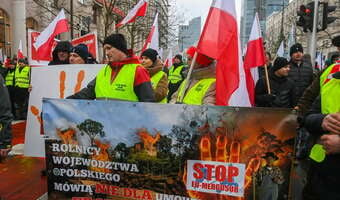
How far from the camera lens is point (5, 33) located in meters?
25.9

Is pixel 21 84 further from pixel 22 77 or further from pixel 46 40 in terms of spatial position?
pixel 46 40

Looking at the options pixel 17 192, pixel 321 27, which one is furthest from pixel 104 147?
pixel 321 27

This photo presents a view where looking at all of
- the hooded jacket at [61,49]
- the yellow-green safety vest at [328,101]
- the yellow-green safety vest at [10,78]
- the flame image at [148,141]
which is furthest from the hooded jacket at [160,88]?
the yellow-green safety vest at [10,78]

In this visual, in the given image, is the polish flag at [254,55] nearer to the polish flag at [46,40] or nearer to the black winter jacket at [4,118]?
the black winter jacket at [4,118]

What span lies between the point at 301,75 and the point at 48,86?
14.6ft

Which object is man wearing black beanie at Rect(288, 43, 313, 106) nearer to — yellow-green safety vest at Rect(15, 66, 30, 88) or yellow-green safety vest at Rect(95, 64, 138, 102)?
yellow-green safety vest at Rect(95, 64, 138, 102)

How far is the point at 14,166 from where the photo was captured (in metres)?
6.12

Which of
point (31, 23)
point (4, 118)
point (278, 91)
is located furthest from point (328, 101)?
point (31, 23)

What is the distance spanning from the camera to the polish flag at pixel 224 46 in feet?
11.4

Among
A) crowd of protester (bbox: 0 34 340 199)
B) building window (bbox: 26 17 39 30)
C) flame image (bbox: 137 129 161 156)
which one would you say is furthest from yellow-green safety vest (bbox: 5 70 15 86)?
building window (bbox: 26 17 39 30)

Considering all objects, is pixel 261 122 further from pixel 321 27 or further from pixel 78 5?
pixel 78 5

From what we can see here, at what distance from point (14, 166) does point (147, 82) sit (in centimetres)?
361

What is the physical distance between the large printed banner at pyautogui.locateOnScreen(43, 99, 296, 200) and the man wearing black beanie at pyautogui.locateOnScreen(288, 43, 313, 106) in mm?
4077

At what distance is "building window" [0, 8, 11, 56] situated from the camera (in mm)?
25406
